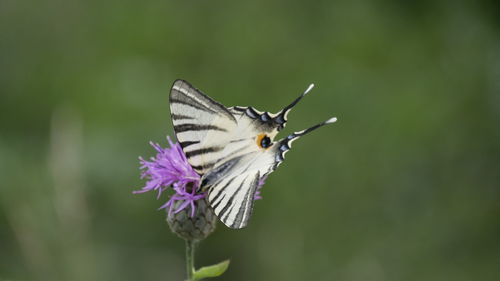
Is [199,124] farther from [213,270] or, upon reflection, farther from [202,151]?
[213,270]

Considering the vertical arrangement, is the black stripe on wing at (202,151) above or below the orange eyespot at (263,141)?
above

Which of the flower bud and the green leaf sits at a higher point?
the flower bud

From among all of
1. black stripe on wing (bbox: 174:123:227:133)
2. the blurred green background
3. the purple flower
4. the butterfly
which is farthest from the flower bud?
the blurred green background

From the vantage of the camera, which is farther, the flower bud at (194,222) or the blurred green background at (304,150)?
the blurred green background at (304,150)

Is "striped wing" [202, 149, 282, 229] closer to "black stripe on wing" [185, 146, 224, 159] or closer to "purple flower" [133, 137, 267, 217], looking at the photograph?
"black stripe on wing" [185, 146, 224, 159]

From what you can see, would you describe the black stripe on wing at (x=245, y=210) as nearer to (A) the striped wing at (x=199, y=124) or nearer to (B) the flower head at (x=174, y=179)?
(A) the striped wing at (x=199, y=124)

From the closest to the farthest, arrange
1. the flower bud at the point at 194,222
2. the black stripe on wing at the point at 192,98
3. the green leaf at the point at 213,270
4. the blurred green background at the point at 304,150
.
A: the green leaf at the point at 213,270
the black stripe on wing at the point at 192,98
the flower bud at the point at 194,222
the blurred green background at the point at 304,150

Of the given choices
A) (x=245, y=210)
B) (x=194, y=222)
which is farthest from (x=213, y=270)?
(x=194, y=222)

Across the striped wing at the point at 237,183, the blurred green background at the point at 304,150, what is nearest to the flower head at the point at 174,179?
the striped wing at the point at 237,183
